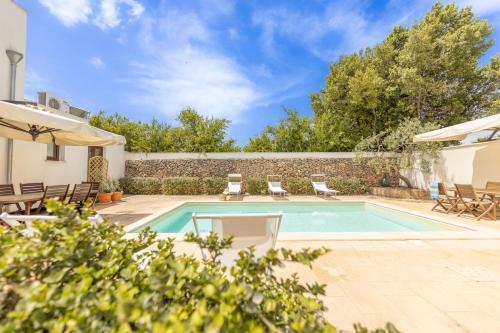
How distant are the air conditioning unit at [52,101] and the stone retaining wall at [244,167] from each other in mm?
4044

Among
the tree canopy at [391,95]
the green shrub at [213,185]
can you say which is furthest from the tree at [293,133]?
the green shrub at [213,185]

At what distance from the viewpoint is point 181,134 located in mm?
14914

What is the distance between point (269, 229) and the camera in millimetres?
2717

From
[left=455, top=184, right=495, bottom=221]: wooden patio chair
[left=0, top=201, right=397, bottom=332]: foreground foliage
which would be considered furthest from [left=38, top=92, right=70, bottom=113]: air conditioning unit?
[left=455, top=184, right=495, bottom=221]: wooden patio chair

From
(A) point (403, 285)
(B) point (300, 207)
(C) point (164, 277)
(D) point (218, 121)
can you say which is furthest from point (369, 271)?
(D) point (218, 121)

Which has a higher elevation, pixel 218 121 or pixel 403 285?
pixel 218 121

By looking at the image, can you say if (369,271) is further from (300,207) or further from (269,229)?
(300,207)

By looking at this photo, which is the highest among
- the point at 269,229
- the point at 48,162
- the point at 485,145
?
the point at 485,145

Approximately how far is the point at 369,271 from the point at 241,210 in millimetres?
6382

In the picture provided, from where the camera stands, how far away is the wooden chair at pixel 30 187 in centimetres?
611

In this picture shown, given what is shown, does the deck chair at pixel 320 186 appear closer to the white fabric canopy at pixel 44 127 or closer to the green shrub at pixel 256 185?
the green shrub at pixel 256 185

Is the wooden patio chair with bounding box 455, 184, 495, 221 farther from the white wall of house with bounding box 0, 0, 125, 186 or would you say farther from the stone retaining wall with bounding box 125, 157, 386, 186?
the white wall of house with bounding box 0, 0, 125, 186

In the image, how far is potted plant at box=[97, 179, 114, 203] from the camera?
9.06 m

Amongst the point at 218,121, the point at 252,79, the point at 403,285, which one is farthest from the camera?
the point at 252,79
